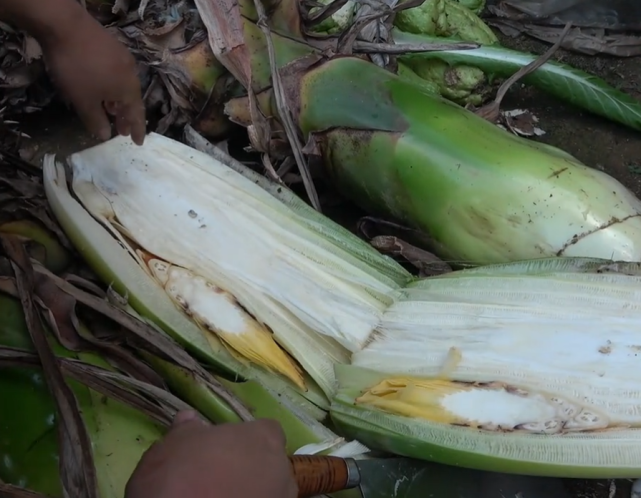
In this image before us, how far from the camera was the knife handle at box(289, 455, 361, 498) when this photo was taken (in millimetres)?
764

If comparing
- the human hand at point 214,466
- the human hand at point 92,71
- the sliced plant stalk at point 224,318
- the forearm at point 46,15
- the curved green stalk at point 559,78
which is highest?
the forearm at point 46,15

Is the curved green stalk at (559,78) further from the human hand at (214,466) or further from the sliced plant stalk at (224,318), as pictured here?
the human hand at (214,466)

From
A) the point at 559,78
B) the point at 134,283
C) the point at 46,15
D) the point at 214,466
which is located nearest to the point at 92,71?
the point at 46,15

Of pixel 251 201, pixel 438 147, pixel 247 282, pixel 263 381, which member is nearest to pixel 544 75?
pixel 438 147

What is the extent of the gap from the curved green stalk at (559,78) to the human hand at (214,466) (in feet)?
3.84

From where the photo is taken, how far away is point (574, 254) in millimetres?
1078

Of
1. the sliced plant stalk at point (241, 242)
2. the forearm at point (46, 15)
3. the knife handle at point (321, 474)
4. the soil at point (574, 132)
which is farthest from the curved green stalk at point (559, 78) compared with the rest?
the knife handle at point (321, 474)

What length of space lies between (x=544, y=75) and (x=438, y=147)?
0.60m

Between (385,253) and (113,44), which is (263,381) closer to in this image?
(385,253)

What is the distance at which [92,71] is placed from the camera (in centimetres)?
99

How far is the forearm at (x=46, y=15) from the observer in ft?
3.10

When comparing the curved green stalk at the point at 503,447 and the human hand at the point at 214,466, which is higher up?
the human hand at the point at 214,466

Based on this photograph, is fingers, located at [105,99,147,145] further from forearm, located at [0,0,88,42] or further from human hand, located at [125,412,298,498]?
human hand, located at [125,412,298,498]

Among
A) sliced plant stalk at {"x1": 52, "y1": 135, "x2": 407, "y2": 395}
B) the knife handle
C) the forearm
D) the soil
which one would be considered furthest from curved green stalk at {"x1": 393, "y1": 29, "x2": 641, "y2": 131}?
the knife handle
